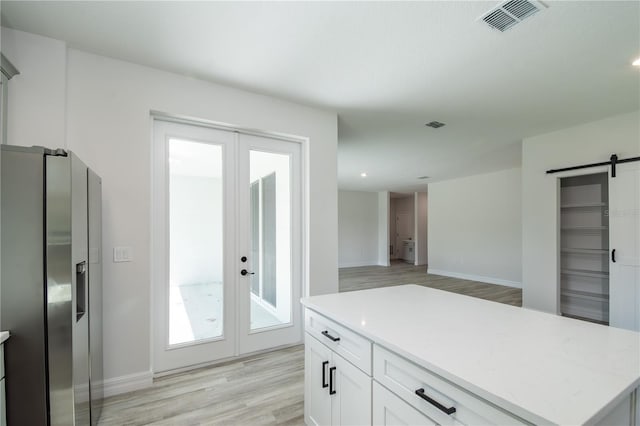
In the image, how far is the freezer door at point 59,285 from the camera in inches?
53.5

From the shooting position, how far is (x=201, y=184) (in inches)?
112

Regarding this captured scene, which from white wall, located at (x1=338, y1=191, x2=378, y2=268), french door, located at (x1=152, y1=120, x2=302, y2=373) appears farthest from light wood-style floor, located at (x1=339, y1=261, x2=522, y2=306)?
french door, located at (x1=152, y1=120, x2=302, y2=373)

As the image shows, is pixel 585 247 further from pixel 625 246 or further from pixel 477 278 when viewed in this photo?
pixel 477 278

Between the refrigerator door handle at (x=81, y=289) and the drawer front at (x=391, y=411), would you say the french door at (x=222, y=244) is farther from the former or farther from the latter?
the drawer front at (x=391, y=411)

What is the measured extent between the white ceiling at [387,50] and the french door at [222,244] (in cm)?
70

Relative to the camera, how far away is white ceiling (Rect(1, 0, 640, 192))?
6.19 ft

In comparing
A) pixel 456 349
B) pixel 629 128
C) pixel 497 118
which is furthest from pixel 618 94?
pixel 456 349

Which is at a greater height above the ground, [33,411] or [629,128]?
[629,128]

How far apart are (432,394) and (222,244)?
2385 millimetres

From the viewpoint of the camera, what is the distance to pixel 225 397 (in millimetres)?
2299

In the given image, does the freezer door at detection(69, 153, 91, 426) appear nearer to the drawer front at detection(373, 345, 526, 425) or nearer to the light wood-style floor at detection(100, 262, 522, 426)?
the light wood-style floor at detection(100, 262, 522, 426)

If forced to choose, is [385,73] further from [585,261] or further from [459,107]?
[585,261]

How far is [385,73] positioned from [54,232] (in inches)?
105

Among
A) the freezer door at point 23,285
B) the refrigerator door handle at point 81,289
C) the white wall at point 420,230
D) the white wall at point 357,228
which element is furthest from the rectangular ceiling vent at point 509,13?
the white wall at point 420,230
